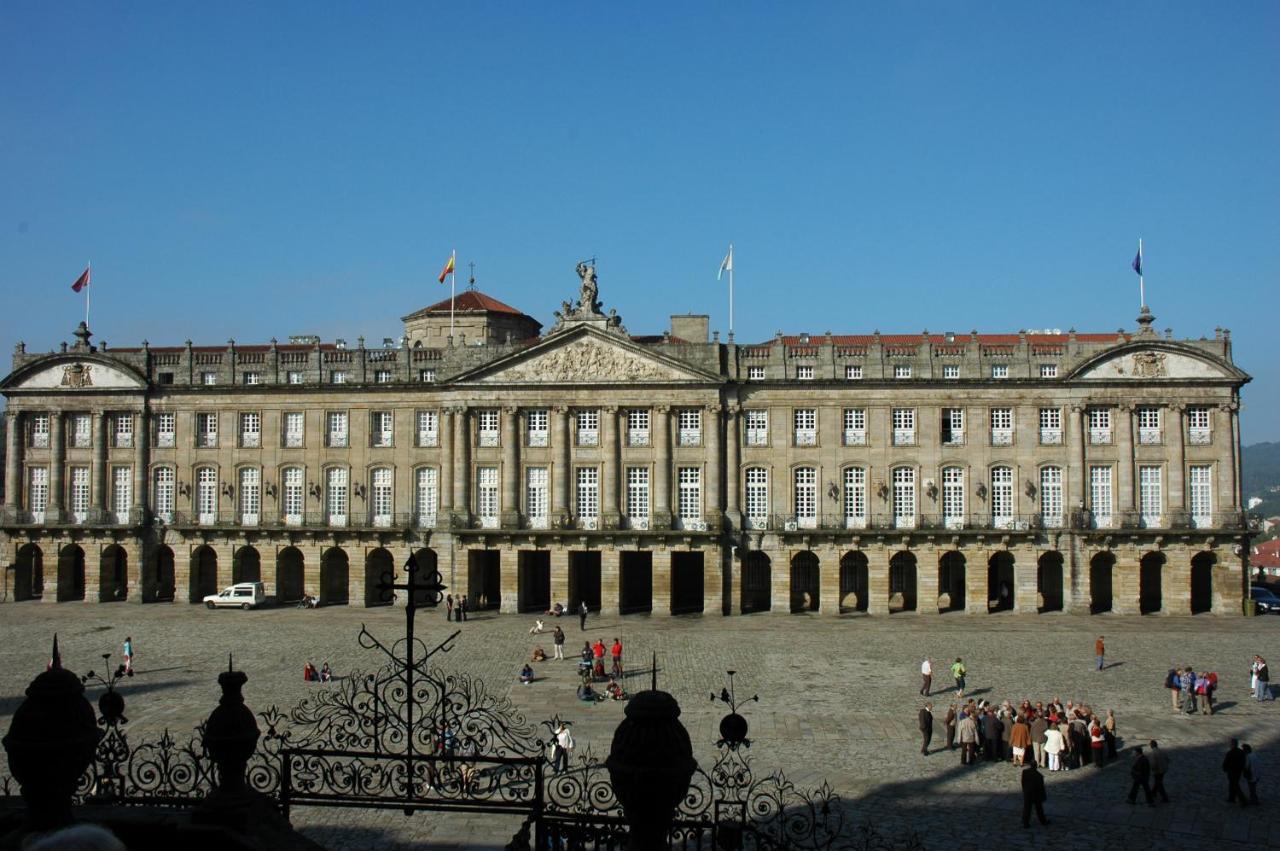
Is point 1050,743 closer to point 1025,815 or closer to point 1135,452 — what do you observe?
point 1025,815

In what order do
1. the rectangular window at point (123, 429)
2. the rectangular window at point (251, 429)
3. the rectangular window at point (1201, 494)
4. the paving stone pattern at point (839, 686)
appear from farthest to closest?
the rectangular window at point (123, 429) < the rectangular window at point (251, 429) < the rectangular window at point (1201, 494) < the paving stone pattern at point (839, 686)

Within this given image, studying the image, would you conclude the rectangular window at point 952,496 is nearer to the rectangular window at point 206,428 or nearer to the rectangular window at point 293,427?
the rectangular window at point 293,427

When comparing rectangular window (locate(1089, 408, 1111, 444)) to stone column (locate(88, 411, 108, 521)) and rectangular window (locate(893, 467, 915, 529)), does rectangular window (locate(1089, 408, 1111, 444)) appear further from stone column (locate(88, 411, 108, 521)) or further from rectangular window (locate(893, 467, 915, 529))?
stone column (locate(88, 411, 108, 521))

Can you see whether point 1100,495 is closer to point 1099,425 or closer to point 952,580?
point 1099,425

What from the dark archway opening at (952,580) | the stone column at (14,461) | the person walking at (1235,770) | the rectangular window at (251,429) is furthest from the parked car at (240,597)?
the person walking at (1235,770)

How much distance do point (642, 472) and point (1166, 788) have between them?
31375 mm

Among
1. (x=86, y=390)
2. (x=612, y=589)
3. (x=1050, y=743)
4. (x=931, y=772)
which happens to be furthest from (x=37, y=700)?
(x=86, y=390)

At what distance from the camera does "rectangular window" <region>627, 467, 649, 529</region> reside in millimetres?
52084

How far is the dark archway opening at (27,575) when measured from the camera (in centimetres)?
5622

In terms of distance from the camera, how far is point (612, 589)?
5147 centimetres

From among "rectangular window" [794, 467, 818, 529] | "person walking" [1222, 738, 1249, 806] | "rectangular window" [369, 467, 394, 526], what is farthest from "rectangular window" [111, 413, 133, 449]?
"person walking" [1222, 738, 1249, 806]

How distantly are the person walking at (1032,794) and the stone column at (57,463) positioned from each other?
163ft

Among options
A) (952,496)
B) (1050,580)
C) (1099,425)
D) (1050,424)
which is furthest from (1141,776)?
(1050,580)

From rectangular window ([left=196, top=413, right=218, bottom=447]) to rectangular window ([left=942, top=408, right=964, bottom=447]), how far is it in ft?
115
